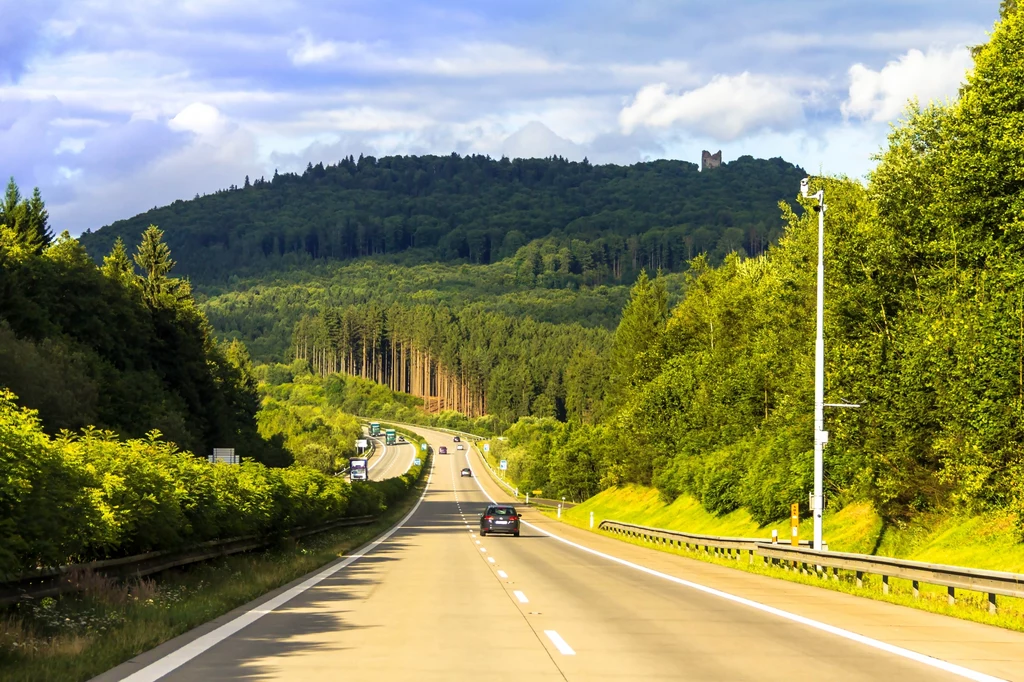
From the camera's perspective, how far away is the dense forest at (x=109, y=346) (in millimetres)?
54312

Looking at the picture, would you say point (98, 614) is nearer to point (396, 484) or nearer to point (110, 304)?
point (110, 304)

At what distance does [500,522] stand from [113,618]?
43.5 metres

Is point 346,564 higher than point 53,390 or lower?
lower

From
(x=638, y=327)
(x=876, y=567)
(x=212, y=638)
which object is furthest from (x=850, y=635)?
(x=638, y=327)

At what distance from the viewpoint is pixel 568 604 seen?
19375 millimetres

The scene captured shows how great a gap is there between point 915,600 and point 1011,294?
37.6ft

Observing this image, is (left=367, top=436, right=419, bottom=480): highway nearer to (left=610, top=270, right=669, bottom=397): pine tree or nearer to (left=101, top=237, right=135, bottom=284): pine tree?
(left=610, top=270, right=669, bottom=397): pine tree

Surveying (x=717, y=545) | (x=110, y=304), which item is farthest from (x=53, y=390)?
(x=717, y=545)

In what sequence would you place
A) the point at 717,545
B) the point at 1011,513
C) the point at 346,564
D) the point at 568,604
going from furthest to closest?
1. the point at 717,545
2. the point at 346,564
3. the point at 1011,513
4. the point at 568,604

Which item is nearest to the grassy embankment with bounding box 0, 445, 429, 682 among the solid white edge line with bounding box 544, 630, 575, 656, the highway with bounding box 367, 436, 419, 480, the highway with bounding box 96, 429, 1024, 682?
the highway with bounding box 96, 429, 1024, 682

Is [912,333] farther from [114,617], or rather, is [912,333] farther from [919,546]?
[114,617]

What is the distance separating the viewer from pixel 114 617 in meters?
14.8

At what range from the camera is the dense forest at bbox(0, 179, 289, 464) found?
178ft

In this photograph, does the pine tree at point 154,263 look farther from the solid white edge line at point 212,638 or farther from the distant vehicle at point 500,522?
the solid white edge line at point 212,638
